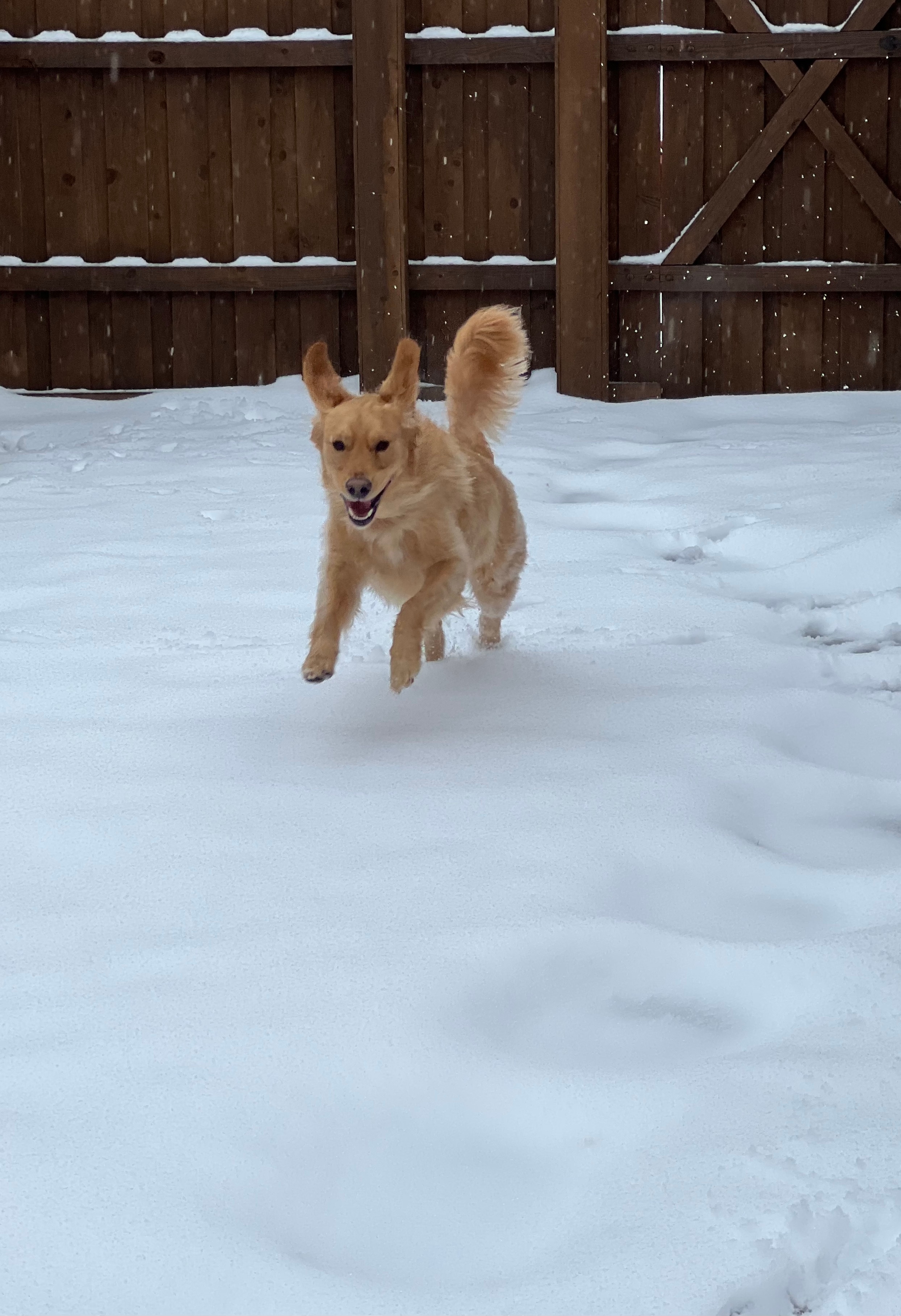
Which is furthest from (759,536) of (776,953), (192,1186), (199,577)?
(192,1186)

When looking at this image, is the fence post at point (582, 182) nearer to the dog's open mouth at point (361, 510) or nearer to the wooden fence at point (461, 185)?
Result: the wooden fence at point (461, 185)

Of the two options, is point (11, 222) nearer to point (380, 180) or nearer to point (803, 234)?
point (380, 180)

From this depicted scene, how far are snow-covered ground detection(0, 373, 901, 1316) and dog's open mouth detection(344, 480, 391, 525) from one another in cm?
38

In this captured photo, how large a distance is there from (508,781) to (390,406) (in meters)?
0.82

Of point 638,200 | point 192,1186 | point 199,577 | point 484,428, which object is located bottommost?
point 192,1186

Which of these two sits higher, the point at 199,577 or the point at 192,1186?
the point at 199,577

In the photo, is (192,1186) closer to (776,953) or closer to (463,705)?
(776,953)

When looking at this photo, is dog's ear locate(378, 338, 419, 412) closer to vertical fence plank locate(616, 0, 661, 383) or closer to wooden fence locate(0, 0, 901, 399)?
wooden fence locate(0, 0, 901, 399)

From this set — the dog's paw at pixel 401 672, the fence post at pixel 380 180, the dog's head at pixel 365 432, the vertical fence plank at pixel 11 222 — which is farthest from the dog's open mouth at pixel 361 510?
the vertical fence plank at pixel 11 222

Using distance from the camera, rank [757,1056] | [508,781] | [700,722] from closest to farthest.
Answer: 1. [757,1056]
2. [508,781]
3. [700,722]

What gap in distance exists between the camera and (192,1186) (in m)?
1.29

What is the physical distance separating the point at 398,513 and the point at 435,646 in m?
0.52

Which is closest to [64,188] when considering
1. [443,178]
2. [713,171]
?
[443,178]

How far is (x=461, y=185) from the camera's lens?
6766 mm
